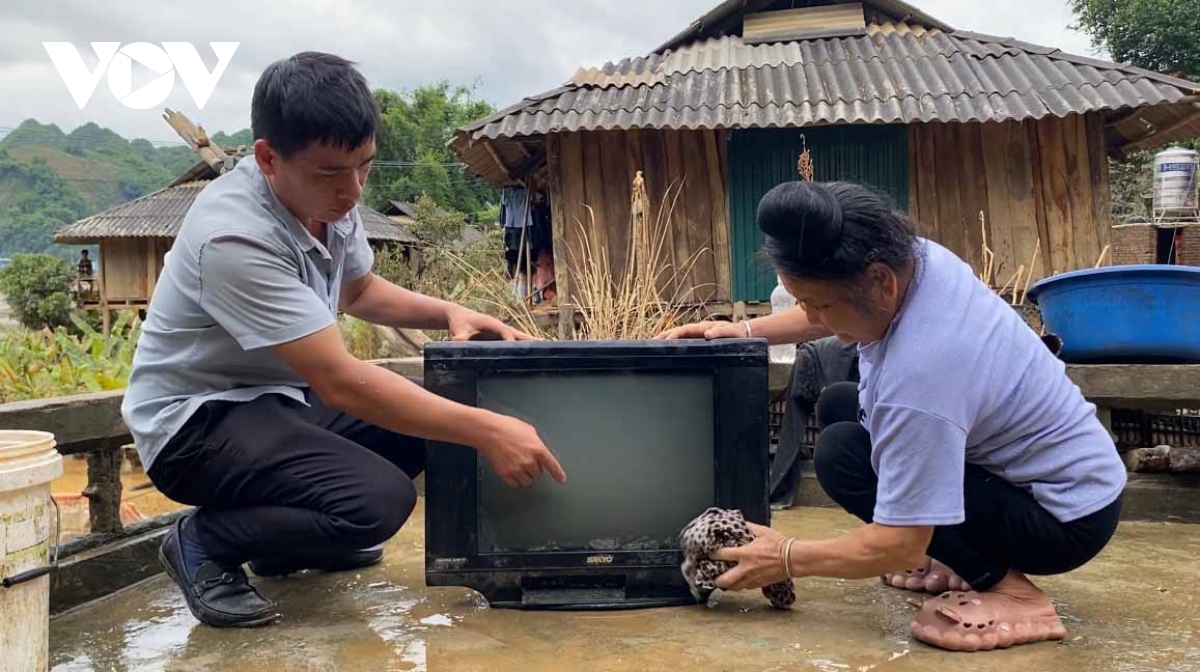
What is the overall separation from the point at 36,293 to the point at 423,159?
16069 mm

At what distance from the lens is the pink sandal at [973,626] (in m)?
1.93

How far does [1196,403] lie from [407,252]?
1835 centimetres

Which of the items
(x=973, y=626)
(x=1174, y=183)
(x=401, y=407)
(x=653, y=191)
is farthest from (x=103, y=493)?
(x=1174, y=183)

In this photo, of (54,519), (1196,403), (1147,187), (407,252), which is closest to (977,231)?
(1196,403)

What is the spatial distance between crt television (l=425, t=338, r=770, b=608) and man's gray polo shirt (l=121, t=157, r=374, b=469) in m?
0.37

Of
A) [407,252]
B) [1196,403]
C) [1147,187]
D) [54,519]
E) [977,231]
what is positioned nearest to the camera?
[54,519]

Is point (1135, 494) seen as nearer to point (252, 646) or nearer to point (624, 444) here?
point (624, 444)

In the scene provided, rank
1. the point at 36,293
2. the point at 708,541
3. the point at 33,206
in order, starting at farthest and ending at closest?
the point at 33,206, the point at 36,293, the point at 708,541

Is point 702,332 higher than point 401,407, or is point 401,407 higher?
point 702,332

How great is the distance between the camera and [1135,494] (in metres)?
3.27

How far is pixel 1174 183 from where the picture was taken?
12070mm

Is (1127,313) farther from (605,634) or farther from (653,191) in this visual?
(653,191)

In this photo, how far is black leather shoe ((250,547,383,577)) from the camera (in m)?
2.58

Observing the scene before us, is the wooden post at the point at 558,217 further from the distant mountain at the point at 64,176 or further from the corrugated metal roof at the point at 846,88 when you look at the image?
the distant mountain at the point at 64,176
